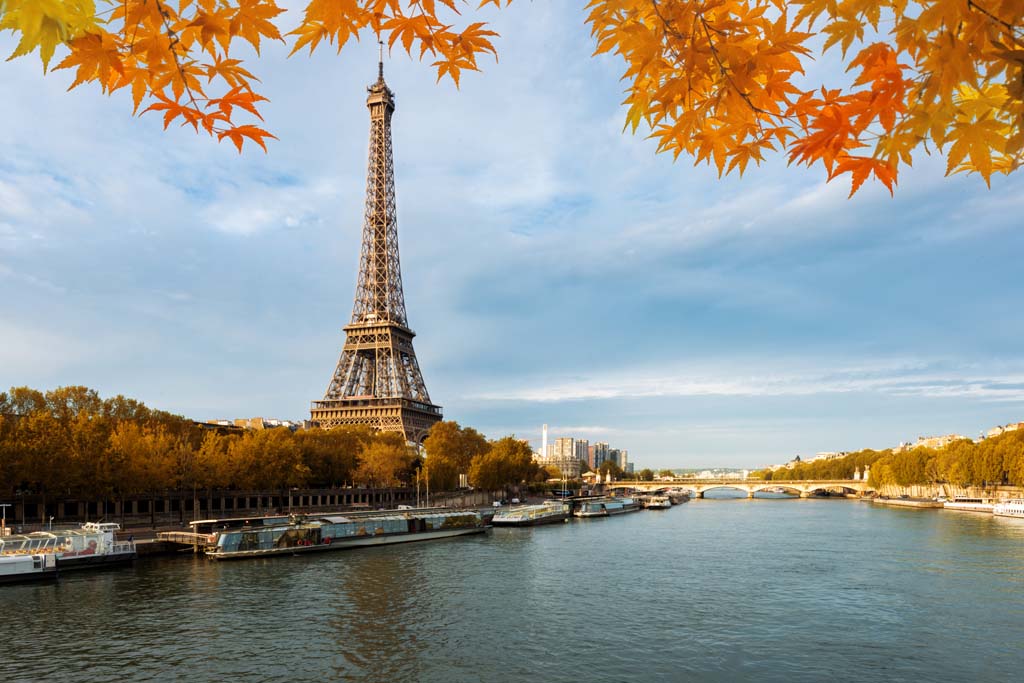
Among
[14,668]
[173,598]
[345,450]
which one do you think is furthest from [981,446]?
[14,668]

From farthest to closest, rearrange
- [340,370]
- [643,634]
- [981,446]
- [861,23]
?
[340,370] < [981,446] < [643,634] < [861,23]

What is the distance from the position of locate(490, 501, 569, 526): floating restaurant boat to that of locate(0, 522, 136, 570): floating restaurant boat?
150ft

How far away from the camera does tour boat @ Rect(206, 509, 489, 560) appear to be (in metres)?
53.3

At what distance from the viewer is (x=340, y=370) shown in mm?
132625

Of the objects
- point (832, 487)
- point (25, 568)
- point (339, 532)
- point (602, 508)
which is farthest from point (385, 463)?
point (832, 487)

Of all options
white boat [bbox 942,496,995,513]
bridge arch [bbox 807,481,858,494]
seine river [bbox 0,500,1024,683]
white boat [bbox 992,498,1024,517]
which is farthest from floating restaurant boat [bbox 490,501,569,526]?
bridge arch [bbox 807,481,858,494]

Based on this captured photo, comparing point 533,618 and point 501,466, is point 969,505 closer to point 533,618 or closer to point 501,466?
point 501,466

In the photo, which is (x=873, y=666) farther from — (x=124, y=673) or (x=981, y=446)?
(x=981, y=446)

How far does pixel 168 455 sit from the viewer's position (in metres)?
67.7

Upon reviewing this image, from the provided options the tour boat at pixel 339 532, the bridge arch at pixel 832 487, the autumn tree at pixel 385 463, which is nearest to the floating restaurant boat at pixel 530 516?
the tour boat at pixel 339 532

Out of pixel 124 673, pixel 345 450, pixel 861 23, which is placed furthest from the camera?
pixel 345 450

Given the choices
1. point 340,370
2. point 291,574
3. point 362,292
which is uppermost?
point 362,292

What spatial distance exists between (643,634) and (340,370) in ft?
361

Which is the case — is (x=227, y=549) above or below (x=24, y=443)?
below
